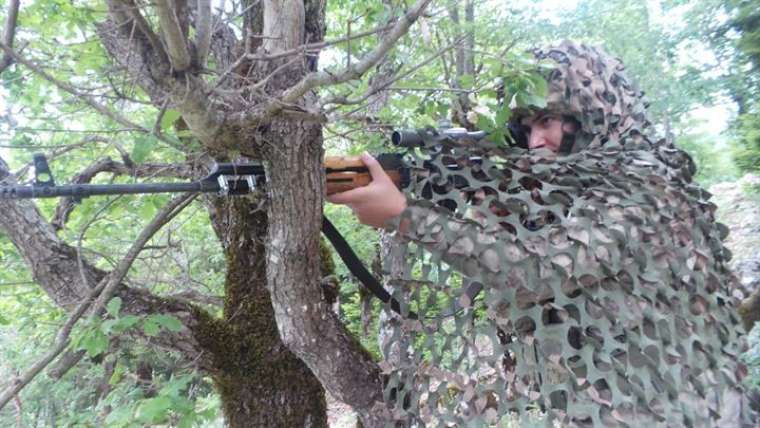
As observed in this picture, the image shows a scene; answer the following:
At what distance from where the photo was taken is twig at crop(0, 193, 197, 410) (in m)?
1.60

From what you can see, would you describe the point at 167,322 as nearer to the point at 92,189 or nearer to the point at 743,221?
the point at 92,189

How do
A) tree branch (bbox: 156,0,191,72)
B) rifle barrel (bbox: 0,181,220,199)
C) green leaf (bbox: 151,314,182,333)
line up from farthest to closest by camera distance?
green leaf (bbox: 151,314,182,333), rifle barrel (bbox: 0,181,220,199), tree branch (bbox: 156,0,191,72)

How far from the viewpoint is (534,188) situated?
1.69 m

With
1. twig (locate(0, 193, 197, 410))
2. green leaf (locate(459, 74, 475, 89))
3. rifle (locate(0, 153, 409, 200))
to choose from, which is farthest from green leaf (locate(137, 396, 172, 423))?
green leaf (locate(459, 74, 475, 89))

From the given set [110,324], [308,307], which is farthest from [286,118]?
[110,324]

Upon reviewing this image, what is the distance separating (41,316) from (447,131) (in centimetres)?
209

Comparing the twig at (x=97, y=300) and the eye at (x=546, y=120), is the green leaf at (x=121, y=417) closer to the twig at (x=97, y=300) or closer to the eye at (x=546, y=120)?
the twig at (x=97, y=300)

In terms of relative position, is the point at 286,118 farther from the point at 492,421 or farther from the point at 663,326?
the point at 663,326

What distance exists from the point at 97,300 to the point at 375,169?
3.15ft

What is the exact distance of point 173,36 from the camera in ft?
3.12

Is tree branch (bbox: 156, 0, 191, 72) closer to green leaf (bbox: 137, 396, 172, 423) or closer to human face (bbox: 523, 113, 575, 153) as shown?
green leaf (bbox: 137, 396, 172, 423)

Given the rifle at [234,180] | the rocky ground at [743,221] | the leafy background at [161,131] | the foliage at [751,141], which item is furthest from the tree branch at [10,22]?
the rocky ground at [743,221]

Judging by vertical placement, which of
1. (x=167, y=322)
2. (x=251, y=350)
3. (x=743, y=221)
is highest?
(x=167, y=322)

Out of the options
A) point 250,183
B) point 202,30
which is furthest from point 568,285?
point 202,30
